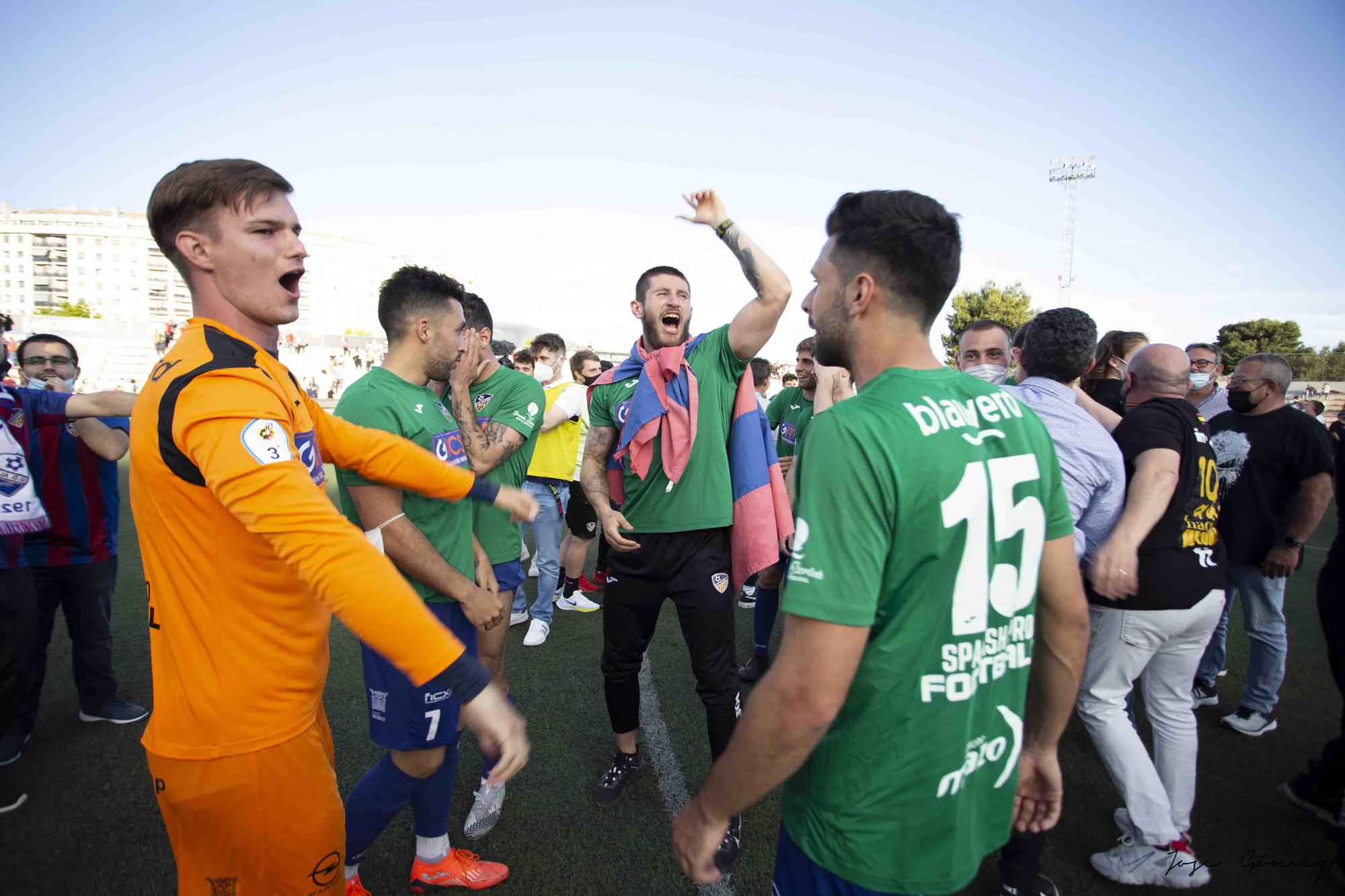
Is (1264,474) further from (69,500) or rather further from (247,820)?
(69,500)

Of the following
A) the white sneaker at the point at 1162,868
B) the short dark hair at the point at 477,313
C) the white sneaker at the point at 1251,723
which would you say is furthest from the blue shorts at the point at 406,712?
the white sneaker at the point at 1251,723

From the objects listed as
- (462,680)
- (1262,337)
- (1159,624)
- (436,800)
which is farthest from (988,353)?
(1262,337)

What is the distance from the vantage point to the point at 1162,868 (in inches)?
108

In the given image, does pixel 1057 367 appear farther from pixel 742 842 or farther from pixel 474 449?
pixel 474 449

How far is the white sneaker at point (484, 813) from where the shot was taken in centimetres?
298

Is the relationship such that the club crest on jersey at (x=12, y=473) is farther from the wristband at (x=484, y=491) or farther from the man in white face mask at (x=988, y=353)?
the man in white face mask at (x=988, y=353)

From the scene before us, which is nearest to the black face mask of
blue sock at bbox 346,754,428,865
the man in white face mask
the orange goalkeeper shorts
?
the man in white face mask

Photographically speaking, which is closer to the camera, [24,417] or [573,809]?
[573,809]

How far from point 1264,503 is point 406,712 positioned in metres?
5.54

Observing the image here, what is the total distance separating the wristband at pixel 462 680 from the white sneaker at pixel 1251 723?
5.22 meters

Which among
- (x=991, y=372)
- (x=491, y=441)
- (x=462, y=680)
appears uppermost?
(x=991, y=372)

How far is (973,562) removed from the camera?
4.30ft

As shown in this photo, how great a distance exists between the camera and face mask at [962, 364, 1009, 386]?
374cm

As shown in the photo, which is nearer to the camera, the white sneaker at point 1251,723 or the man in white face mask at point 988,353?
the man in white face mask at point 988,353
